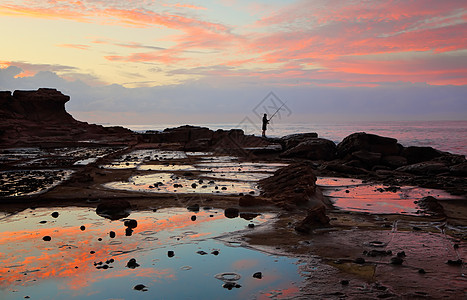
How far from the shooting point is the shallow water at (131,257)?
572 cm

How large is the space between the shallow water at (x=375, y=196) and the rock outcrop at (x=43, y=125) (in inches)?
1364

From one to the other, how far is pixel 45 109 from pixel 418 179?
51.1 metres

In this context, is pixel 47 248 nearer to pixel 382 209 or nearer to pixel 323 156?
pixel 382 209

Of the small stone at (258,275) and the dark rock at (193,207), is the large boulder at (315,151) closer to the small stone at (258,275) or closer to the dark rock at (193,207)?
the dark rock at (193,207)

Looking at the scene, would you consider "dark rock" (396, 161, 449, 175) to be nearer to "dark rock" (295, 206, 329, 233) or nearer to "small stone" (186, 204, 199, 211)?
"dark rock" (295, 206, 329, 233)

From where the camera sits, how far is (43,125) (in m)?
51.2

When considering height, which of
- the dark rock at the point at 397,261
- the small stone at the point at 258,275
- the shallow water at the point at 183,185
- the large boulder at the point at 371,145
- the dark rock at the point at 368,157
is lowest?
the small stone at the point at 258,275

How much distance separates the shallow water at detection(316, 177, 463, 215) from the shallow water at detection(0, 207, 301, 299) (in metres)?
3.81

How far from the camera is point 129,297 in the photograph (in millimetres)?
5461

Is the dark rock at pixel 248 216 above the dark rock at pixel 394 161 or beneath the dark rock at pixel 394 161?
beneath

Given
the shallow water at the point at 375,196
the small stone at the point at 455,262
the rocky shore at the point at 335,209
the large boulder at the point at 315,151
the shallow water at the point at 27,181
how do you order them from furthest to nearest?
the large boulder at the point at 315,151
the shallow water at the point at 27,181
the shallow water at the point at 375,196
the small stone at the point at 455,262
the rocky shore at the point at 335,209

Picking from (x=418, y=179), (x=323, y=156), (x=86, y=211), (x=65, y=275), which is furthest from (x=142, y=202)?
(x=323, y=156)

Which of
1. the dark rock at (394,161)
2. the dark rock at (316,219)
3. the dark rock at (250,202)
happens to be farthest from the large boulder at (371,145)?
the dark rock at (316,219)

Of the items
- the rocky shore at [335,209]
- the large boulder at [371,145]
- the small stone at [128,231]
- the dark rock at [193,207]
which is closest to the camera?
the rocky shore at [335,209]
